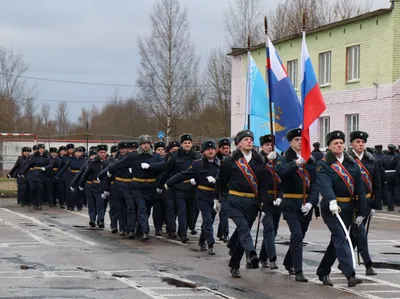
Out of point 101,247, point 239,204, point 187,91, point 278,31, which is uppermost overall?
point 278,31

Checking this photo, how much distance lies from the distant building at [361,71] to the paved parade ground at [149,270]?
14.3m

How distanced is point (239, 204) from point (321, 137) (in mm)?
26054

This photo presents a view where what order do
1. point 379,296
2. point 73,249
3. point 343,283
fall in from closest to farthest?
1. point 379,296
2. point 343,283
3. point 73,249

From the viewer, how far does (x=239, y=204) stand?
38.0 feet

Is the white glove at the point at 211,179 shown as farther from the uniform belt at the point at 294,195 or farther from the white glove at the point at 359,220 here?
the white glove at the point at 359,220

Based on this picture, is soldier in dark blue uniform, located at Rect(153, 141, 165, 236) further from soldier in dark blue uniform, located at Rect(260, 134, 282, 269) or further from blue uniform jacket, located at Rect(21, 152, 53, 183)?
blue uniform jacket, located at Rect(21, 152, 53, 183)

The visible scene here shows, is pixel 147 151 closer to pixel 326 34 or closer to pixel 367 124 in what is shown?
pixel 367 124

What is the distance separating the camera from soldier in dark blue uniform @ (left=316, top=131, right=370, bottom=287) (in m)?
10.7

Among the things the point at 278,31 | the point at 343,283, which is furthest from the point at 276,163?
the point at 278,31

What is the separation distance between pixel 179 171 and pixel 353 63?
19.8 m

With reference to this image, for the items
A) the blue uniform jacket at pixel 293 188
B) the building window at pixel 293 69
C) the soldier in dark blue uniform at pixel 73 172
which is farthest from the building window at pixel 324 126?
the blue uniform jacket at pixel 293 188

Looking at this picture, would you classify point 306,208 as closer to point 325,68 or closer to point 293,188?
point 293,188

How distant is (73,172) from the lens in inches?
1011

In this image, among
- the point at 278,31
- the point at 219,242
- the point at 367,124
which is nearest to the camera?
the point at 219,242
